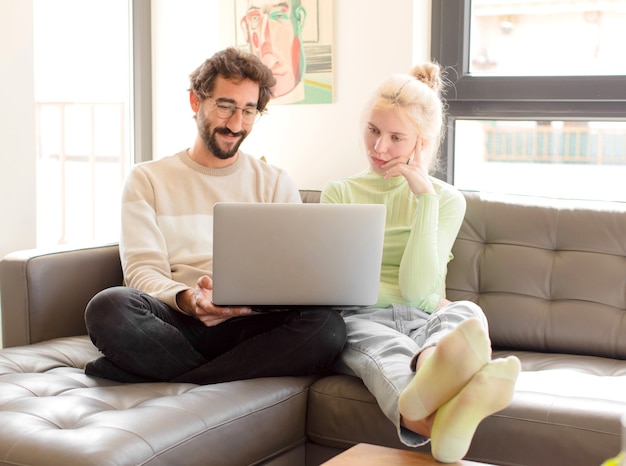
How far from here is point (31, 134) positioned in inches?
110

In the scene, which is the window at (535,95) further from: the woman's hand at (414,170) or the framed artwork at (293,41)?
the woman's hand at (414,170)

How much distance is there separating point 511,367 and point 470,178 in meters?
1.72

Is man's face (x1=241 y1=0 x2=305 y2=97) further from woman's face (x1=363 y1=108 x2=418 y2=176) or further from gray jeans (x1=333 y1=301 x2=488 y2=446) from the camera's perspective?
gray jeans (x1=333 y1=301 x2=488 y2=446)

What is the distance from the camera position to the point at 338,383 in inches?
79.5

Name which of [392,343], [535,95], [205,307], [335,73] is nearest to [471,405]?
[392,343]

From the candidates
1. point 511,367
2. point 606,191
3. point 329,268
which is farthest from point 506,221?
point 511,367

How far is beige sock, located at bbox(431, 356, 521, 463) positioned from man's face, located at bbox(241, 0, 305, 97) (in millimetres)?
1970

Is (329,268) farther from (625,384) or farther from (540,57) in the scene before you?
(540,57)

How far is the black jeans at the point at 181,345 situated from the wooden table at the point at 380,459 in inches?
22.0

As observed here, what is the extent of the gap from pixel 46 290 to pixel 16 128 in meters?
0.70

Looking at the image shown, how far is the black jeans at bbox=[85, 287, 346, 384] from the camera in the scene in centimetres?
198

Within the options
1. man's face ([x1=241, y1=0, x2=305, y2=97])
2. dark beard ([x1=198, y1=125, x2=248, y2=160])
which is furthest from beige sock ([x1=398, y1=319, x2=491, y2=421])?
man's face ([x1=241, y1=0, x2=305, y2=97])

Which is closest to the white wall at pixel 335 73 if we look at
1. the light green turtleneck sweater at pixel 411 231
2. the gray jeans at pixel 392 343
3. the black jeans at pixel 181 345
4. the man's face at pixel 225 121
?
the light green turtleneck sweater at pixel 411 231

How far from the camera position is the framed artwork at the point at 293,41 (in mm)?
3113
